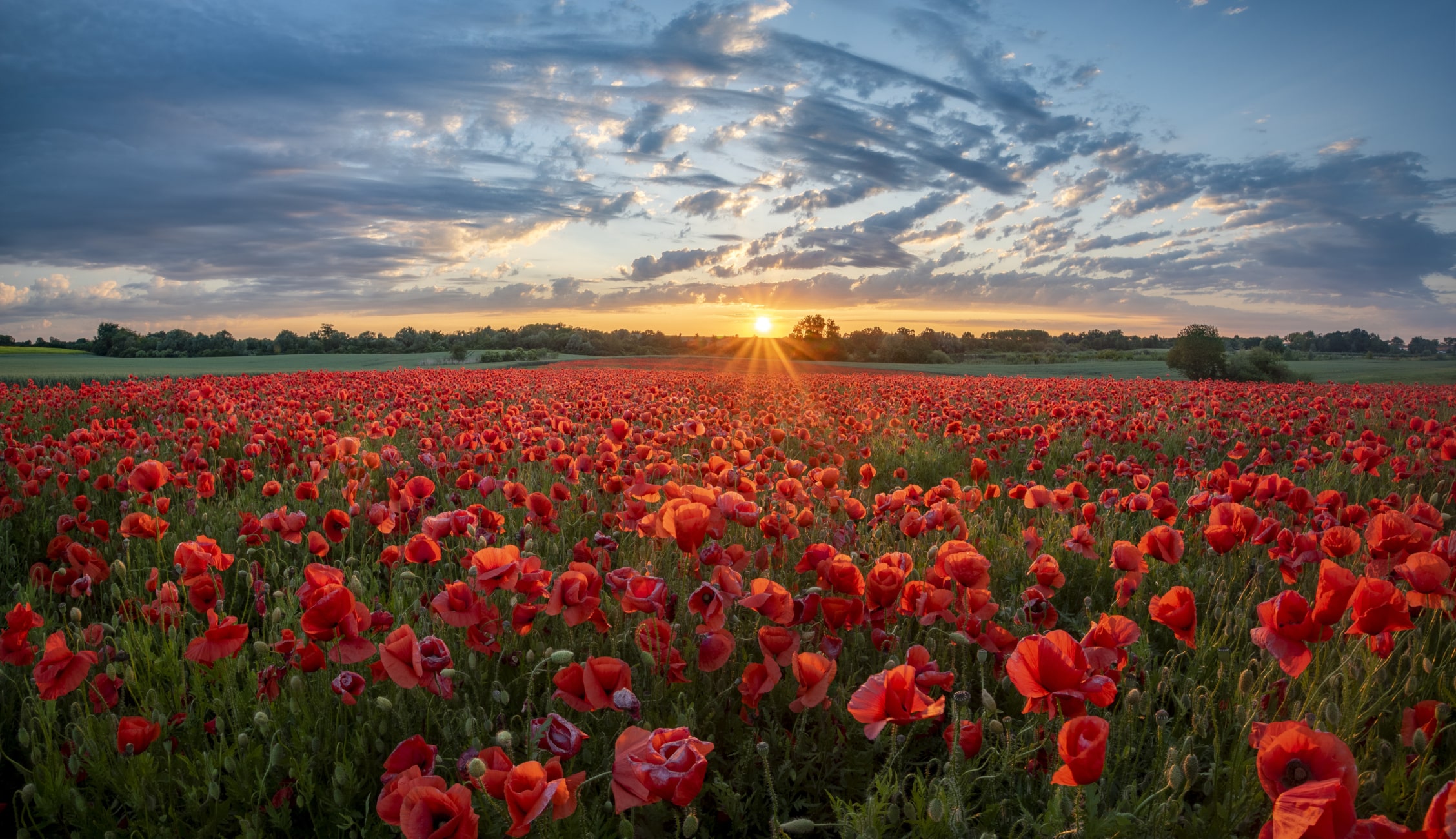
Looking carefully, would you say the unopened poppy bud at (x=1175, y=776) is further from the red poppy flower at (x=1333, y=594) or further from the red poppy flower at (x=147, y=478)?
the red poppy flower at (x=147, y=478)

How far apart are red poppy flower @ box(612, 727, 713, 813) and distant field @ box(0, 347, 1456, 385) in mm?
26515

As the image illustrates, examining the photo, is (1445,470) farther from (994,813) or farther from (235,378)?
(235,378)

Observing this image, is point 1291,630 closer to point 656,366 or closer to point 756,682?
point 756,682

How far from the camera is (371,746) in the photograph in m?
2.49

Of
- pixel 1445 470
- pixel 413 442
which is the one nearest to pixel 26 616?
pixel 413 442

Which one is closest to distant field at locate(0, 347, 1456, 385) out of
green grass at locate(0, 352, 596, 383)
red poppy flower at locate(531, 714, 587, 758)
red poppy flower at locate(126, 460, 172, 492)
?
green grass at locate(0, 352, 596, 383)

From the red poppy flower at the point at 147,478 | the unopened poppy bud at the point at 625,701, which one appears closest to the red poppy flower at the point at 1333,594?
the unopened poppy bud at the point at 625,701

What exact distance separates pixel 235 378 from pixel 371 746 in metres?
14.1

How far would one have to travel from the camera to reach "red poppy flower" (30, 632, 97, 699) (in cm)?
205

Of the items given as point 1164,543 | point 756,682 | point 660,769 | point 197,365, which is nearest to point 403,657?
point 660,769

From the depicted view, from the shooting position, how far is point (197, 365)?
113 ft

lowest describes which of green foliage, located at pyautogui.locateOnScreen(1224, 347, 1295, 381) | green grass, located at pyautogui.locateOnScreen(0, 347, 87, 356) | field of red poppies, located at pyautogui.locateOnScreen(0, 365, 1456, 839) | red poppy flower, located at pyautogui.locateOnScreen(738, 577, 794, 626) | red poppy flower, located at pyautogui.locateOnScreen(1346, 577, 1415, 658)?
field of red poppies, located at pyautogui.locateOnScreen(0, 365, 1456, 839)

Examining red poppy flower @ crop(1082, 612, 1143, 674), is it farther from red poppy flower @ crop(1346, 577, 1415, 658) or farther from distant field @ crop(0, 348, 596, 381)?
distant field @ crop(0, 348, 596, 381)

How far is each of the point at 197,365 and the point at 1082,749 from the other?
139 feet
